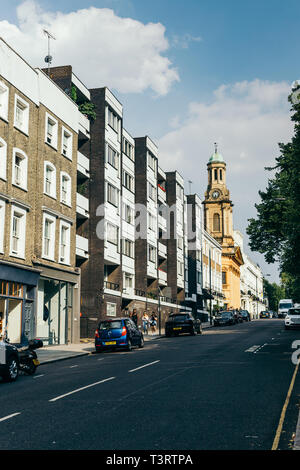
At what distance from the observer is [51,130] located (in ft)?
106

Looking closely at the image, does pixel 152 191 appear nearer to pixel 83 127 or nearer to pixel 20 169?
pixel 83 127

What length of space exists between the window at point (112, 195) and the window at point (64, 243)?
332 inches

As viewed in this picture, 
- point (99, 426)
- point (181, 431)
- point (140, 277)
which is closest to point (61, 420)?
point (99, 426)

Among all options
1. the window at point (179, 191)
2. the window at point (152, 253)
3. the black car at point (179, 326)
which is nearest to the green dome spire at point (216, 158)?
the window at point (179, 191)

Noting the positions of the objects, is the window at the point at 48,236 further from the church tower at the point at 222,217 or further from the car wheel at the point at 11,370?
the church tower at the point at 222,217

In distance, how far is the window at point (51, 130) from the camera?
104 ft

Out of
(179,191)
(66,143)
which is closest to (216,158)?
(179,191)

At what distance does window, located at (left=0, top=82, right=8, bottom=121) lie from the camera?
1059 inches

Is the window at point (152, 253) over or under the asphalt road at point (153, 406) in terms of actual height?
over

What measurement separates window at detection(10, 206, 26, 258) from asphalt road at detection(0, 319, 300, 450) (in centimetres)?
904

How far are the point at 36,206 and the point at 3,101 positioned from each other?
544 cm

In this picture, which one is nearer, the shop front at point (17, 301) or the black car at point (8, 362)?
the black car at point (8, 362)

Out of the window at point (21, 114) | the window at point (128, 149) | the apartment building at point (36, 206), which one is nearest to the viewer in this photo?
the apartment building at point (36, 206)

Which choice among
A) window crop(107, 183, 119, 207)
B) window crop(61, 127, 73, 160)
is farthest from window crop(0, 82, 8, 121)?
window crop(107, 183, 119, 207)
